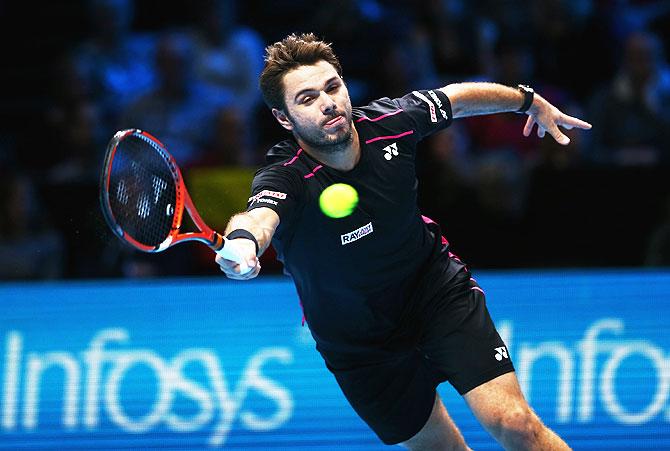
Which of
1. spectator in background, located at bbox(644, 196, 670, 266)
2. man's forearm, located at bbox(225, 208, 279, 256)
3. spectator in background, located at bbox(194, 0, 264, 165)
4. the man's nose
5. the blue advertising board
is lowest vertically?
the blue advertising board

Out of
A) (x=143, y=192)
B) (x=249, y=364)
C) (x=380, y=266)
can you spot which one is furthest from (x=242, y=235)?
(x=249, y=364)

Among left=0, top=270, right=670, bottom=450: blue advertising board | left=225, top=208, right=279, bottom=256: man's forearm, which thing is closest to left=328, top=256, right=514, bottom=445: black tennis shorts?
left=225, top=208, right=279, bottom=256: man's forearm

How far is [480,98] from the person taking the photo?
5.58m

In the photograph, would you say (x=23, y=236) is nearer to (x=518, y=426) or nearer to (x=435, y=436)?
(x=435, y=436)

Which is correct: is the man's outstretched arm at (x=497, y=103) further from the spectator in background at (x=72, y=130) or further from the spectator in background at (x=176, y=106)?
the spectator in background at (x=176, y=106)

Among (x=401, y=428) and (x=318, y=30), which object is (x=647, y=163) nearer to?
(x=318, y=30)

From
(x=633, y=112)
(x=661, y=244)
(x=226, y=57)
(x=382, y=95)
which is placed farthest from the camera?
(x=226, y=57)

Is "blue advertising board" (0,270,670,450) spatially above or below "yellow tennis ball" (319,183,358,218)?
below

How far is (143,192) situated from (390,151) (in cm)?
113

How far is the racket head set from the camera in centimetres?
458

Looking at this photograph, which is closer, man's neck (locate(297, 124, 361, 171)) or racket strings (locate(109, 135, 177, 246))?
racket strings (locate(109, 135, 177, 246))

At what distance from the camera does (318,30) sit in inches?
384

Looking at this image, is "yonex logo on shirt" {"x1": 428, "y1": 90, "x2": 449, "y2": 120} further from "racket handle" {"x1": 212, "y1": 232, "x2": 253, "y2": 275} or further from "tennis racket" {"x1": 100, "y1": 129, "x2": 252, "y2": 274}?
"racket handle" {"x1": 212, "y1": 232, "x2": 253, "y2": 275}

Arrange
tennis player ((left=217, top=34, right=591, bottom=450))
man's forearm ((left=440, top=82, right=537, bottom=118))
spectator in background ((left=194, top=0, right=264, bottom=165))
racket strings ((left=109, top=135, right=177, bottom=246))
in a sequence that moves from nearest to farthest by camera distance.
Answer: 1. racket strings ((left=109, top=135, right=177, bottom=246))
2. tennis player ((left=217, top=34, right=591, bottom=450))
3. man's forearm ((left=440, top=82, right=537, bottom=118))
4. spectator in background ((left=194, top=0, right=264, bottom=165))
